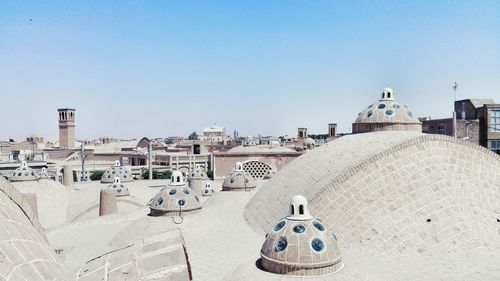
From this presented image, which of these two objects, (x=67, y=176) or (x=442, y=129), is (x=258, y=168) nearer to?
(x=442, y=129)

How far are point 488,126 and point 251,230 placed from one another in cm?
1704

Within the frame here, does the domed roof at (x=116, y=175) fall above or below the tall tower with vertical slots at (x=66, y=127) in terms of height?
below

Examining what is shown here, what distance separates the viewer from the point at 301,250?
260 inches

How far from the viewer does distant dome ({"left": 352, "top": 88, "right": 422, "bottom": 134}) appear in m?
12.5

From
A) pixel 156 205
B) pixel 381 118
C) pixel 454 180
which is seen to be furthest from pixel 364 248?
pixel 156 205

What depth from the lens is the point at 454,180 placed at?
990 centimetres

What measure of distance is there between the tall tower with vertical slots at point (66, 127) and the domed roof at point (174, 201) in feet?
129

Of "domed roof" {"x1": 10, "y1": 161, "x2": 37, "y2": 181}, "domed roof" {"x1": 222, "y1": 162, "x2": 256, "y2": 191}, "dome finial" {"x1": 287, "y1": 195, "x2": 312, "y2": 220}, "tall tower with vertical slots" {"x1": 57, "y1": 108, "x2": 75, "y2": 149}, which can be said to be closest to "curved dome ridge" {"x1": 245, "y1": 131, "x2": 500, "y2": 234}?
"dome finial" {"x1": 287, "y1": 195, "x2": 312, "y2": 220}

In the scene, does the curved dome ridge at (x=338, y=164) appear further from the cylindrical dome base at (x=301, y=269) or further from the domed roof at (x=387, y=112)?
the cylindrical dome base at (x=301, y=269)

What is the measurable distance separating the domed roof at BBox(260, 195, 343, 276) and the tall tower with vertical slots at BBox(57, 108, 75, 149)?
1774 inches

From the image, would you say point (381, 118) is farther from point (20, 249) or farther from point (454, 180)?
point (20, 249)

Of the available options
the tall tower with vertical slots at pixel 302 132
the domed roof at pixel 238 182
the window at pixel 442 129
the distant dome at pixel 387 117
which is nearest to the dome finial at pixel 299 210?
the distant dome at pixel 387 117

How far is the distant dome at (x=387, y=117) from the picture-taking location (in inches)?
491

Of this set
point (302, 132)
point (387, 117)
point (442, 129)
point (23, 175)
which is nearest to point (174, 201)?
point (387, 117)
